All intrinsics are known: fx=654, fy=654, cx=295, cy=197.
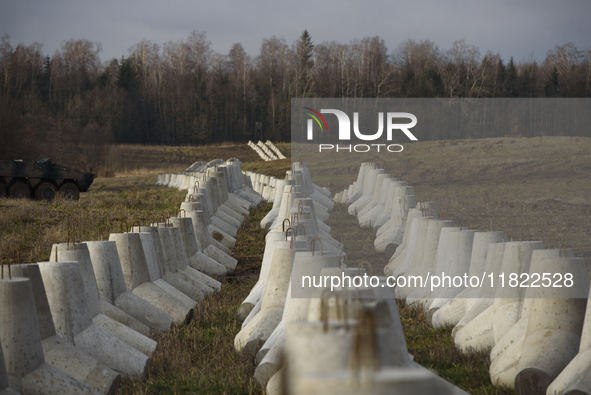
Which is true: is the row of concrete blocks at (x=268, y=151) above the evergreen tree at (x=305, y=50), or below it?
below

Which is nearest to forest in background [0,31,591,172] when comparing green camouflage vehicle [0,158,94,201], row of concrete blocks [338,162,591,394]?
green camouflage vehicle [0,158,94,201]

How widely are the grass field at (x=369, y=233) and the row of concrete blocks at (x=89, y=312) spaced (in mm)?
241

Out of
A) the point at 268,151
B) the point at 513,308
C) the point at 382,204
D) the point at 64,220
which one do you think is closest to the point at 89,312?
the point at 513,308

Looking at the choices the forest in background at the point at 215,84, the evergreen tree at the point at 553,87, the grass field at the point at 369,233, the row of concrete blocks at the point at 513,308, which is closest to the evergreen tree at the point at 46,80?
the forest in background at the point at 215,84

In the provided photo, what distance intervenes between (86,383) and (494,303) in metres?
2.98

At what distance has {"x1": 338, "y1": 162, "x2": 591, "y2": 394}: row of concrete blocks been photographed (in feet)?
12.6

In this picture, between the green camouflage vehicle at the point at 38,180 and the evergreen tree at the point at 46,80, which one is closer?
the green camouflage vehicle at the point at 38,180

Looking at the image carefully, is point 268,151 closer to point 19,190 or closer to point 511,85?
point 511,85

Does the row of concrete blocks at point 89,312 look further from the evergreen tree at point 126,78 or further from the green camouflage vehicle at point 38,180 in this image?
the evergreen tree at point 126,78

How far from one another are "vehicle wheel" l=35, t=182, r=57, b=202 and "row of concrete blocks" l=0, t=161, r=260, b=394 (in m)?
15.8

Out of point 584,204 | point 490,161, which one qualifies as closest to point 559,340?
point 584,204

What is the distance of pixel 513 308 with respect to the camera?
4762mm

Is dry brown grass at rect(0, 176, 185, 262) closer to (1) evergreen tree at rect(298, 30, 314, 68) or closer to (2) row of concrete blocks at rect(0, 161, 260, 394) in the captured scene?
(2) row of concrete blocks at rect(0, 161, 260, 394)

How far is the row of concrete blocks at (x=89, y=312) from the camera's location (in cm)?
369
